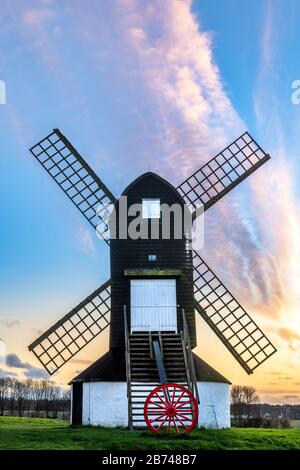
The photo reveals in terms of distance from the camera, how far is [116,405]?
23.4m

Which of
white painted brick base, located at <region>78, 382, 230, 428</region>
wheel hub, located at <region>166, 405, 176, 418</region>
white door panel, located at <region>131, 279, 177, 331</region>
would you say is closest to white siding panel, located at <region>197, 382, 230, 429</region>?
white painted brick base, located at <region>78, 382, 230, 428</region>

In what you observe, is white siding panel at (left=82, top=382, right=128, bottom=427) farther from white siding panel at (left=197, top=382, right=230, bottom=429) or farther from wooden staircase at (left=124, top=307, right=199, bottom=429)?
white siding panel at (left=197, top=382, right=230, bottom=429)

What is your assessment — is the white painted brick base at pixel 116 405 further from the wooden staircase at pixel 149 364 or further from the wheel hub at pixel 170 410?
the wheel hub at pixel 170 410

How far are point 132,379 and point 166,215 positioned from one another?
8.06m

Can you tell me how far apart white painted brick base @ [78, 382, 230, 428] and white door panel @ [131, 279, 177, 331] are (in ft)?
9.46

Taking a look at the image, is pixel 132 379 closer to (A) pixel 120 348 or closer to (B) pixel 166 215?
(A) pixel 120 348

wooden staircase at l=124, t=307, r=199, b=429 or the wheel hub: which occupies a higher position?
wooden staircase at l=124, t=307, r=199, b=429

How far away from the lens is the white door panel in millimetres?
25484

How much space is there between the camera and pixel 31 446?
14.8 m

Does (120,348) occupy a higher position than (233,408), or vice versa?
(120,348)

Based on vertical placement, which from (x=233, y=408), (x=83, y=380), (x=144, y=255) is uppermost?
(x=144, y=255)

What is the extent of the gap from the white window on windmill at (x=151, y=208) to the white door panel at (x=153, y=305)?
2.95 metres
